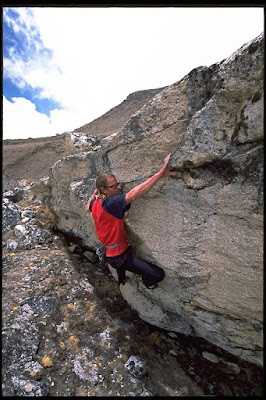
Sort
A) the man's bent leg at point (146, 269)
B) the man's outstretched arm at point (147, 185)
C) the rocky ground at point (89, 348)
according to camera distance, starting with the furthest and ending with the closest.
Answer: the man's bent leg at point (146, 269), the rocky ground at point (89, 348), the man's outstretched arm at point (147, 185)

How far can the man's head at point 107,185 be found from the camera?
11.5ft

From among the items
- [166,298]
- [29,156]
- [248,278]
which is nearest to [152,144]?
[248,278]

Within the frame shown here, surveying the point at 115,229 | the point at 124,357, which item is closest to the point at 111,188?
the point at 115,229

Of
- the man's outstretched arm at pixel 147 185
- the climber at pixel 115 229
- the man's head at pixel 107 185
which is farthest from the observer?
the man's head at pixel 107 185

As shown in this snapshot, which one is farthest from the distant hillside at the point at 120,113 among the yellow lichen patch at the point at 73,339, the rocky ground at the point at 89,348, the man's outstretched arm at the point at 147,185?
the yellow lichen patch at the point at 73,339

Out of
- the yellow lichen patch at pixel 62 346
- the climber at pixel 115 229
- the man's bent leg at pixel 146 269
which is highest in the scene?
the climber at pixel 115 229

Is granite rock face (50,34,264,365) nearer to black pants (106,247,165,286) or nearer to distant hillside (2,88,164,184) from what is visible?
black pants (106,247,165,286)

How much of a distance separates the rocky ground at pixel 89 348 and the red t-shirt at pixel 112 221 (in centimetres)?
121

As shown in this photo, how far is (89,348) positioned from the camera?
353 cm

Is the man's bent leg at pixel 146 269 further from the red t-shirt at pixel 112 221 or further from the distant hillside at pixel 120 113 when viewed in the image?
the distant hillside at pixel 120 113

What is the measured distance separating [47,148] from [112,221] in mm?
25563

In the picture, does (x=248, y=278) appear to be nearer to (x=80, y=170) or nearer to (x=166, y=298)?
(x=166, y=298)

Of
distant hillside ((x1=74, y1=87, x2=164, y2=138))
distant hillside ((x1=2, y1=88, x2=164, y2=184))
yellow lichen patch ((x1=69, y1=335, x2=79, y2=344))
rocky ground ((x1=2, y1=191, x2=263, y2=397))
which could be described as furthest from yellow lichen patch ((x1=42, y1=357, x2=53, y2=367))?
distant hillside ((x1=74, y1=87, x2=164, y2=138))

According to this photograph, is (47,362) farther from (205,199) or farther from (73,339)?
(205,199)
